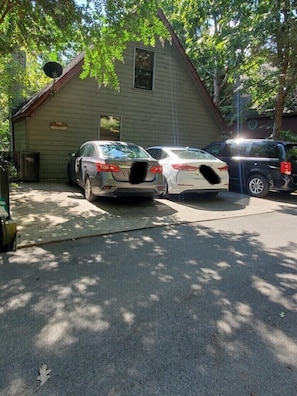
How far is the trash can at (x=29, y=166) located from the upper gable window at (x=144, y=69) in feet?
16.9

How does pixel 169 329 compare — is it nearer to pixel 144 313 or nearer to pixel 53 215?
pixel 144 313

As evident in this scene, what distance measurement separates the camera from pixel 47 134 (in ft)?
35.3

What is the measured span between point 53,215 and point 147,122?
25.9ft

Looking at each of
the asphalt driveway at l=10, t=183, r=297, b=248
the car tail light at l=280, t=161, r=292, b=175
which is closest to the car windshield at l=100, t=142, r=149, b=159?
the asphalt driveway at l=10, t=183, r=297, b=248

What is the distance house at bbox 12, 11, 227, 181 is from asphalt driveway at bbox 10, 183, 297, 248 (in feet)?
8.85

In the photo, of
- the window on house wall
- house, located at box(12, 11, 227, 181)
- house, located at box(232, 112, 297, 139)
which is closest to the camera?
house, located at box(12, 11, 227, 181)

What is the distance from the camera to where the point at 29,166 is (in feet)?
33.2

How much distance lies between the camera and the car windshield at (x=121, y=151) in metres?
6.77

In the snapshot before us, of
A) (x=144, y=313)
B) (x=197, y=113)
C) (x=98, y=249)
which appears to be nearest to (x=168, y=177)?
(x=98, y=249)

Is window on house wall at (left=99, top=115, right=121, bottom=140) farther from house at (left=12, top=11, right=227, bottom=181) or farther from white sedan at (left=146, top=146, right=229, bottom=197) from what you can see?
white sedan at (left=146, top=146, right=229, bottom=197)

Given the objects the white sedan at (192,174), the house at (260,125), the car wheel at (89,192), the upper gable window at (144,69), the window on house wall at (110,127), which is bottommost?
the car wheel at (89,192)

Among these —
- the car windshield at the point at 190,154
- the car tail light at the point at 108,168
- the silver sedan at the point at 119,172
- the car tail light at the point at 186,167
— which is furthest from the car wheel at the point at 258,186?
the car tail light at the point at 108,168

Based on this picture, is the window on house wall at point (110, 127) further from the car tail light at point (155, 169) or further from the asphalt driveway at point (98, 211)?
the car tail light at point (155, 169)

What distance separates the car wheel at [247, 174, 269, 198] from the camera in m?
8.68
